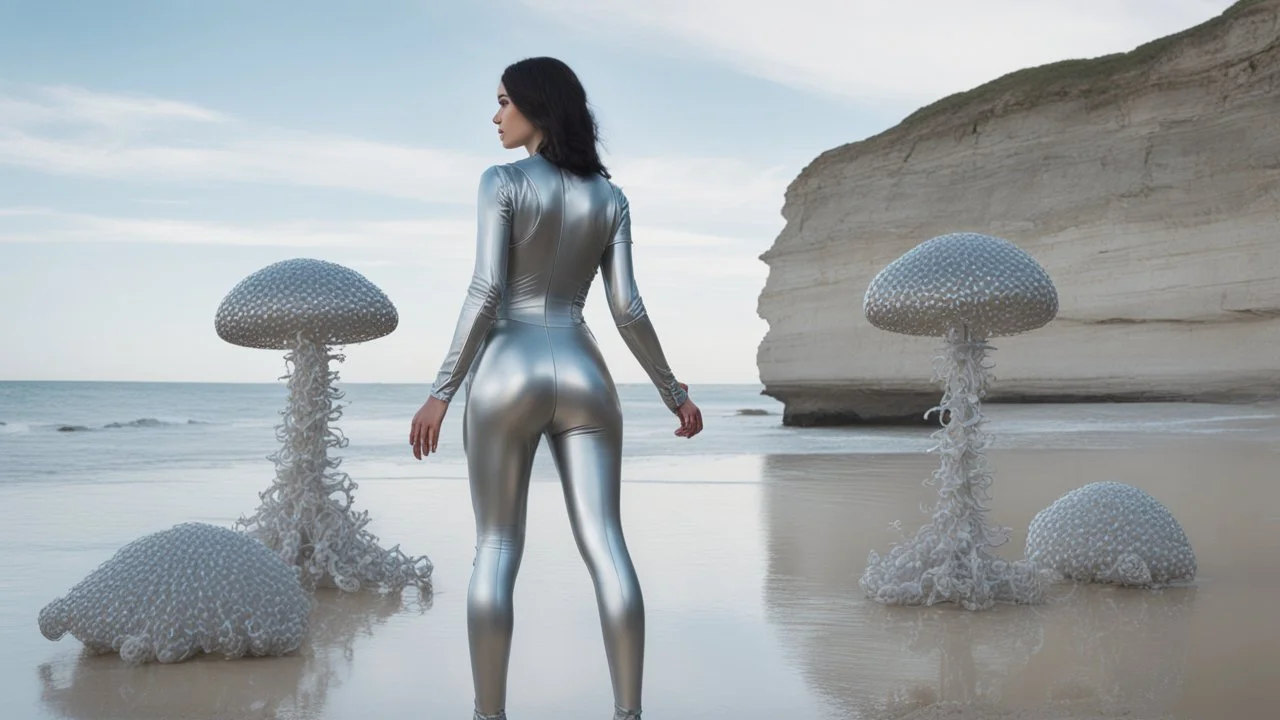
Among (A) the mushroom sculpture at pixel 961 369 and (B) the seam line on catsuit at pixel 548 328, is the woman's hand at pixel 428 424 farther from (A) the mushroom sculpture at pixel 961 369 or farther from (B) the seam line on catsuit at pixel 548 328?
(A) the mushroom sculpture at pixel 961 369

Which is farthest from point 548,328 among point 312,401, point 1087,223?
point 1087,223

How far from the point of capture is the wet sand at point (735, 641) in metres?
3.44

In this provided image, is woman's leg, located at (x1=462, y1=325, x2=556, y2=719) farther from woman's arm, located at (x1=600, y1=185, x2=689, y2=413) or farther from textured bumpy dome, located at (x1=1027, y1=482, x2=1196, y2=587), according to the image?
textured bumpy dome, located at (x1=1027, y1=482, x2=1196, y2=587)

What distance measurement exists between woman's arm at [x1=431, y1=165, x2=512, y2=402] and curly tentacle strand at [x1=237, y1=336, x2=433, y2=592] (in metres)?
2.77

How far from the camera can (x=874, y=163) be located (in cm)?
2339

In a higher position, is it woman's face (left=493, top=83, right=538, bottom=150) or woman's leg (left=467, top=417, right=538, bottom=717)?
woman's face (left=493, top=83, right=538, bottom=150)

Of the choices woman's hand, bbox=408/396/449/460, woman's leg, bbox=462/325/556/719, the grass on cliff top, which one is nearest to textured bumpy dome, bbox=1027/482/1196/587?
woman's leg, bbox=462/325/556/719

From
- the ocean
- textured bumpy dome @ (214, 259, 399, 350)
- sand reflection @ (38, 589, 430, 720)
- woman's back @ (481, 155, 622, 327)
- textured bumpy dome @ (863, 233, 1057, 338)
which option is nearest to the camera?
woman's back @ (481, 155, 622, 327)

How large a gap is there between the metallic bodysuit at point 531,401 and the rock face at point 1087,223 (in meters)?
17.0

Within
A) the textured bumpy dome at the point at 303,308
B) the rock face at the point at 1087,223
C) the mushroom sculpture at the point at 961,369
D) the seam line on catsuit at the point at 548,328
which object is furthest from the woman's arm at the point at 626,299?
the rock face at the point at 1087,223

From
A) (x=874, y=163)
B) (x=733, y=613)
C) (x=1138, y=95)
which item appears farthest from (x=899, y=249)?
(x=733, y=613)

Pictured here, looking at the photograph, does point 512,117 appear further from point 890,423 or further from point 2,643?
point 890,423

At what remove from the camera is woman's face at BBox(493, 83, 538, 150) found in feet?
9.62

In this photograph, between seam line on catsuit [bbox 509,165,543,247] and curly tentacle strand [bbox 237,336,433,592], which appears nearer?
seam line on catsuit [bbox 509,165,543,247]
